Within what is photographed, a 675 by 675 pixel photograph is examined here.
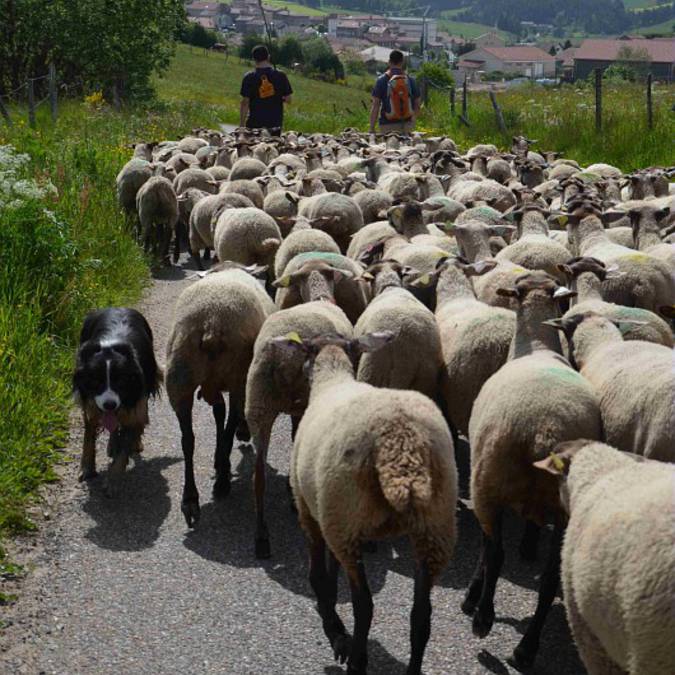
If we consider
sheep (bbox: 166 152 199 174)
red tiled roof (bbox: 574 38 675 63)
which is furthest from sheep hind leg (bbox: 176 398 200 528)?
red tiled roof (bbox: 574 38 675 63)

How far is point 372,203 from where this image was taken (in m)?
10.3

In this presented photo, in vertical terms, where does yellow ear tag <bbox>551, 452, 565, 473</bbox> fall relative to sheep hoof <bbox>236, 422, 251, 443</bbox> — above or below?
above

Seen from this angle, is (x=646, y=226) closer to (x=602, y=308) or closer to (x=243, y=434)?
(x=602, y=308)

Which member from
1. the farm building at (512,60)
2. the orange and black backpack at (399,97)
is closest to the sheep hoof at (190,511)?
the orange and black backpack at (399,97)

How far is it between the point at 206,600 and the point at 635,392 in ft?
7.68

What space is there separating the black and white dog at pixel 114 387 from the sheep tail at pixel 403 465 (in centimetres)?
256

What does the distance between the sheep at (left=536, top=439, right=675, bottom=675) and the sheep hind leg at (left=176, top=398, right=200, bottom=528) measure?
2593 mm

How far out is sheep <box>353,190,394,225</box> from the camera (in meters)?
10.2

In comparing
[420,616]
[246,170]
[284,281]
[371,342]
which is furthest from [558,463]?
[246,170]

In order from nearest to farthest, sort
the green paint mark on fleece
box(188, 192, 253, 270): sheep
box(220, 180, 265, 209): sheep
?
1. the green paint mark on fleece
2. box(188, 192, 253, 270): sheep
3. box(220, 180, 265, 209): sheep

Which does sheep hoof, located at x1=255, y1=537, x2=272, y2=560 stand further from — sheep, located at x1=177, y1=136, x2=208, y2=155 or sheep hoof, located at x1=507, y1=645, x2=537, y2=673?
sheep, located at x1=177, y1=136, x2=208, y2=155

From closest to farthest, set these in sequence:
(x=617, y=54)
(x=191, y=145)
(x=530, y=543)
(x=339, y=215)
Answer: (x=530, y=543)
(x=339, y=215)
(x=191, y=145)
(x=617, y=54)

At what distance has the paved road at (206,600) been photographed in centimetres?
441

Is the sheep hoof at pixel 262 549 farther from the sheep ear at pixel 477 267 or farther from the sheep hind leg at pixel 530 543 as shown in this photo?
the sheep ear at pixel 477 267
